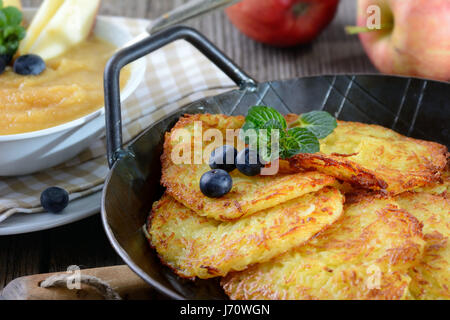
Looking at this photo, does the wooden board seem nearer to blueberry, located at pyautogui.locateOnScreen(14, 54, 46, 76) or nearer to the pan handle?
the pan handle

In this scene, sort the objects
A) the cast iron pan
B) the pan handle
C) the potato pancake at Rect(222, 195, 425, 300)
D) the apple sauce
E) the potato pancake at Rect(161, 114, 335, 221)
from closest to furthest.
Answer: the potato pancake at Rect(222, 195, 425, 300), the potato pancake at Rect(161, 114, 335, 221), the cast iron pan, the pan handle, the apple sauce

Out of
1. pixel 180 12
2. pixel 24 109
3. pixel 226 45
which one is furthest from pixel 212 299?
pixel 226 45

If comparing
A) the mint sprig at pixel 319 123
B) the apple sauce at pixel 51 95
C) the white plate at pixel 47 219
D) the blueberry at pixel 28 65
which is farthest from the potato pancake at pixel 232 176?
the blueberry at pixel 28 65

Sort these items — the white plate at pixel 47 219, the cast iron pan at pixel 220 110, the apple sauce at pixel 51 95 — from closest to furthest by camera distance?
the cast iron pan at pixel 220 110 → the white plate at pixel 47 219 → the apple sauce at pixel 51 95

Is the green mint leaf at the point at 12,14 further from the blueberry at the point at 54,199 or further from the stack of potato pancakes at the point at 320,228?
the stack of potato pancakes at the point at 320,228

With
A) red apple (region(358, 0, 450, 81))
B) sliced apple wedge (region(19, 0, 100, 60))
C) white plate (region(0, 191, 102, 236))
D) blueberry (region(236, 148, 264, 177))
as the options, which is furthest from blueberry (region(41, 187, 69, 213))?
red apple (region(358, 0, 450, 81))

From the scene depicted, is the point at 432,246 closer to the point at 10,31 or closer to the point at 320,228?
the point at 320,228
